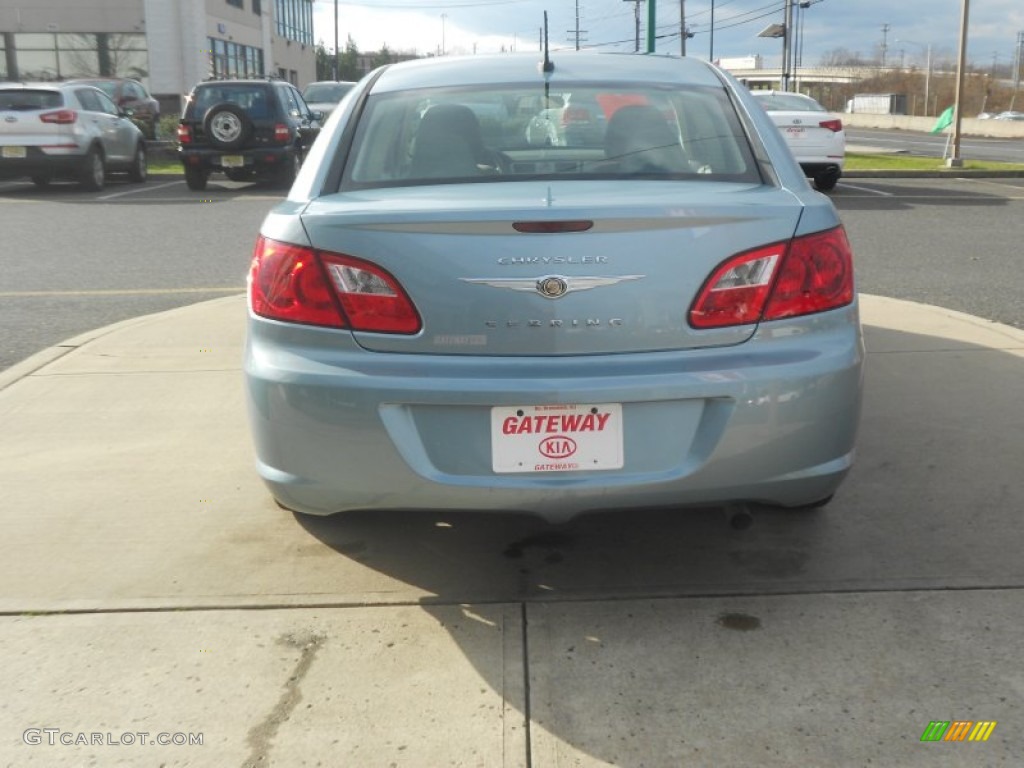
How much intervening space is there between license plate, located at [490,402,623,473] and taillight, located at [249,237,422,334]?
0.37 m

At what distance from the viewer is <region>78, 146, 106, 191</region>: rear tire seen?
16.5 meters

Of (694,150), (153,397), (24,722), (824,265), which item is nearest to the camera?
(24,722)

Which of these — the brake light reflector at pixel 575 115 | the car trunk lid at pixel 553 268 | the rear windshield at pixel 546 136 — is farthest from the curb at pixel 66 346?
the car trunk lid at pixel 553 268

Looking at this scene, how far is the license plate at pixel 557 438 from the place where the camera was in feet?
9.67

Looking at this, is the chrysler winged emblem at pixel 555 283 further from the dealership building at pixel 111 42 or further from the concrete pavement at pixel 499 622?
the dealership building at pixel 111 42

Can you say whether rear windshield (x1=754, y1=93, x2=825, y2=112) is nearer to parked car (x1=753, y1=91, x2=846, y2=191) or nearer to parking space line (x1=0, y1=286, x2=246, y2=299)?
parked car (x1=753, y1=91, x2=846, y2=191)

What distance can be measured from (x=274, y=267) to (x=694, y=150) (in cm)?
143

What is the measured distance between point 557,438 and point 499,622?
630 millimetres

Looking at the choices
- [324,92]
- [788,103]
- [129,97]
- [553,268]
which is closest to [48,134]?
[324,92]

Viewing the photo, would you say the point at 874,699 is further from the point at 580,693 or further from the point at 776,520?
the point at 776,520

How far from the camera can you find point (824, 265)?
3.18 metres

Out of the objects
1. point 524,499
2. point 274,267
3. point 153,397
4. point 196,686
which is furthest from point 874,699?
point 153,397

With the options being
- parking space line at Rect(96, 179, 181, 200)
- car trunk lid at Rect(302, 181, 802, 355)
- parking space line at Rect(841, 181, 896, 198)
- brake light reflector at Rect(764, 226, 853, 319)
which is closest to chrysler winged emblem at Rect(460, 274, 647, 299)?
car trunk lid at Rect(302, 181, 802, 355)

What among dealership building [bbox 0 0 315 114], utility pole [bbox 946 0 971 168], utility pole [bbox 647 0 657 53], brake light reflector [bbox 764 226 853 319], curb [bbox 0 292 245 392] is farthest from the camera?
dealership building [bbox 0 0 315 114]
